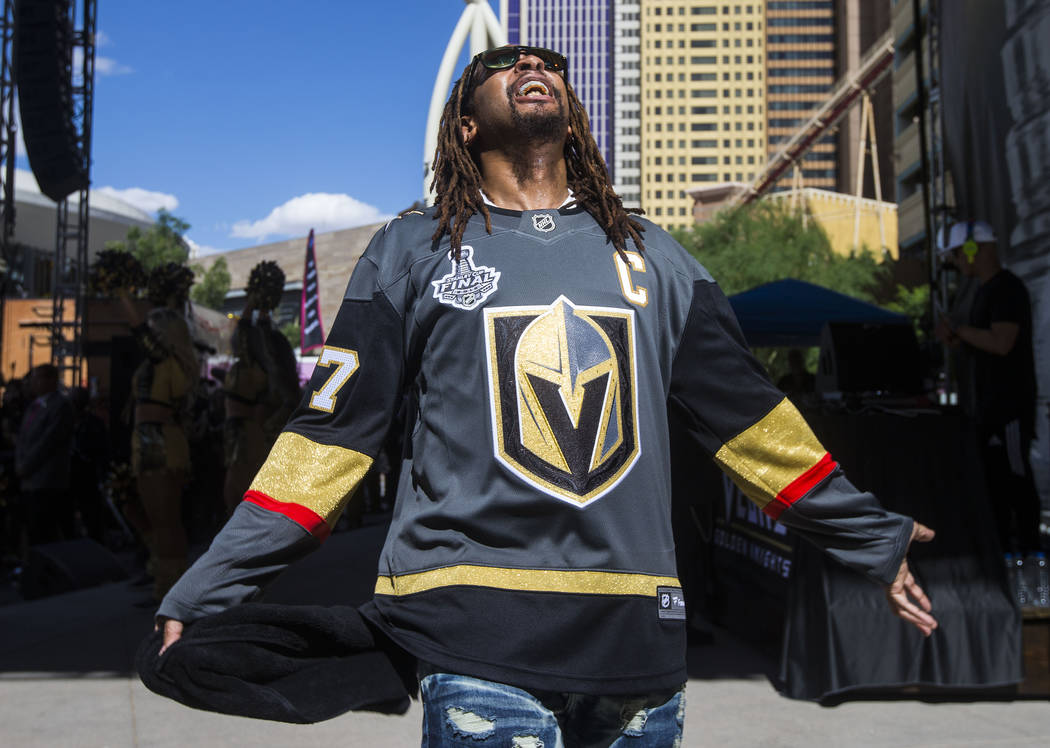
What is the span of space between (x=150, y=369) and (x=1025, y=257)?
6685mm

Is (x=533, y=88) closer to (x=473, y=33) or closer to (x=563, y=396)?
(x=563, y=396)

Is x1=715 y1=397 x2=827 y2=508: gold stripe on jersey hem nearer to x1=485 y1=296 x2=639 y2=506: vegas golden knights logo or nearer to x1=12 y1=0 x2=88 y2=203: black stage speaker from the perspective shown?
x1=485 y1=296 x2=639 y2=506: vegas golden knights logo

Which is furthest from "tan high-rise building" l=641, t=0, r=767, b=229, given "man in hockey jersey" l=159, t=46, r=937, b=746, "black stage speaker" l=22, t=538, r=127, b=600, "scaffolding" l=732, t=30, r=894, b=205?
→ "man in hockey jersey" l=159, t=46, r=937, b=746

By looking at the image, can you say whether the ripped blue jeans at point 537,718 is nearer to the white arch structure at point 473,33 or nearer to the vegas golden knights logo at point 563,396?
the vegas golden knights logo at point 563,396

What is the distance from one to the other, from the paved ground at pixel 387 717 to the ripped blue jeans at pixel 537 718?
271 centimetres

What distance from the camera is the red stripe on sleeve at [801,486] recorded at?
1.91 metres

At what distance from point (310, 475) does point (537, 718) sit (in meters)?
→ 0.57

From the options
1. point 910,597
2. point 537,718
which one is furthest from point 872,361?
point 537,718

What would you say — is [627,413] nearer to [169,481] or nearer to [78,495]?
[169,481]

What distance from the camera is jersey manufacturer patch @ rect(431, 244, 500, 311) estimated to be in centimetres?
173

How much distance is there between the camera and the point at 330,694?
5.36ft

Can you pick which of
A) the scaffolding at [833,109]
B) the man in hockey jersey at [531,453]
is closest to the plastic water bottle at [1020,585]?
the man in hockey jersey at [531,453]

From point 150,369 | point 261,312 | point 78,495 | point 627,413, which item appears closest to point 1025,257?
point 261,312

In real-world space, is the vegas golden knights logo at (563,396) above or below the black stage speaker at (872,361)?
below
